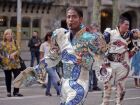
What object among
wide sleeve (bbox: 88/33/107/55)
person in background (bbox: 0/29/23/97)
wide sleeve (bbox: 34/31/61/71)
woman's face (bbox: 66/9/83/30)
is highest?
woman's face (bbox: 66/9/83/30)

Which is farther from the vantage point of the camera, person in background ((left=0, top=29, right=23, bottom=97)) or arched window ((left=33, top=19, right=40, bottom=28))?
arched window ((left=33, top=19, right=40, bottom=28))

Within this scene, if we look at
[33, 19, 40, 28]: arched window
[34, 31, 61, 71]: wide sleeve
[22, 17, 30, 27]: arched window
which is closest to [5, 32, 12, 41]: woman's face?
[34, 31, 61, 71]: wide sleeve

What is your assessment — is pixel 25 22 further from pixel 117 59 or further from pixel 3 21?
pixel 117 59

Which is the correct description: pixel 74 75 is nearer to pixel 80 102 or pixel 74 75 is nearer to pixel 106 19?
pixel 80 102

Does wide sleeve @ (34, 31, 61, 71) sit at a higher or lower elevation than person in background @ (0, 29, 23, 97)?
higher

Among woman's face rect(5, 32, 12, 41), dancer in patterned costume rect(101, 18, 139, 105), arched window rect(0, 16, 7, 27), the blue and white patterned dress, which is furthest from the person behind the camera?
arched window rect(0, 16, 7, 27)

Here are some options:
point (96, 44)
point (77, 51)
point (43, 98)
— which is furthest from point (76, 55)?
point (43, 98)

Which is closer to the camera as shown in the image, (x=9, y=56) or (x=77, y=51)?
(x=77, y=51)

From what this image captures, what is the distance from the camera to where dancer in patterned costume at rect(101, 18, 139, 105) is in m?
9.56

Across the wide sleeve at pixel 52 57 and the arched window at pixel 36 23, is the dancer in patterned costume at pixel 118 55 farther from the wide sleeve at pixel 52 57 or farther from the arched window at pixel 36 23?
the arched window at pixel 36 23

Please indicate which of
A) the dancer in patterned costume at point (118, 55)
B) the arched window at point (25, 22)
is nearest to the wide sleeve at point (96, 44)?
the dancer in patterned costume at point (118, 55)

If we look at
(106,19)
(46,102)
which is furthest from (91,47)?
(106,19)

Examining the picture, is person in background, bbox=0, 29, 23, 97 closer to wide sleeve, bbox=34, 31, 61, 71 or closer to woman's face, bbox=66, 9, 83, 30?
wide sleeve, bbox=34, 31, 61, 71

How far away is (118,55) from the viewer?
966cm
